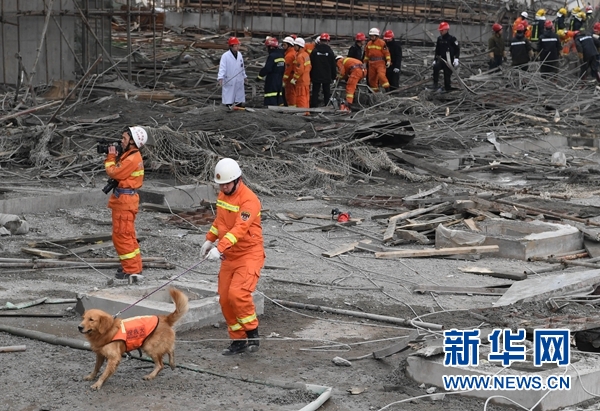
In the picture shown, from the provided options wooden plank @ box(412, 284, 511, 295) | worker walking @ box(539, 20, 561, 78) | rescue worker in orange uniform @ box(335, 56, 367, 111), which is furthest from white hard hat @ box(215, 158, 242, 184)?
worker walking @ box(539, 20, 561, 78)

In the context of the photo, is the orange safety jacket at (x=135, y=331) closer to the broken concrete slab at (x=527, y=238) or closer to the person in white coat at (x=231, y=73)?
the broken concrete slab at (x=527, y=238)

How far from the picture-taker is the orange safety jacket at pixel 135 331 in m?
7.56

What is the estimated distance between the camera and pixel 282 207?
16.0 meters

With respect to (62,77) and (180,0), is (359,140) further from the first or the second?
(180,0)

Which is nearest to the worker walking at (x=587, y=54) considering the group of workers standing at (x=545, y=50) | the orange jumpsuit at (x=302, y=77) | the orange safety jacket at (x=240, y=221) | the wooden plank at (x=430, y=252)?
the group of workers standing at (x=545, y=50)

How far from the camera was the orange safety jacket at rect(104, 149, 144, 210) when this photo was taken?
1104 cm

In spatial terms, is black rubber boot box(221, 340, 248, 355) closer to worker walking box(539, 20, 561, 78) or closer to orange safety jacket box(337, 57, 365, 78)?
orange safety jacket box(337, 57, 365, 78)

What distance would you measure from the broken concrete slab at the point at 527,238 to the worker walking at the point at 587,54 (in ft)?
48.5

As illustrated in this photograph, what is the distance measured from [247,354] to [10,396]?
205 centimetres

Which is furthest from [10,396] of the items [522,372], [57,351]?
[522,372]

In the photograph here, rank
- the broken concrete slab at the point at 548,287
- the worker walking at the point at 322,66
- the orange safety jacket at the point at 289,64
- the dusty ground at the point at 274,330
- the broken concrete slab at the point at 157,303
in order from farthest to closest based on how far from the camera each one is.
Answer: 1. the worker walking at the point at 322,66
2. the orange safety jacket at the point at 289,64
3. the broken concrete slab at the point at 548,287
4. the broken concrete slab at the point at 157,303
5. the dusty ground at the point at 274,330

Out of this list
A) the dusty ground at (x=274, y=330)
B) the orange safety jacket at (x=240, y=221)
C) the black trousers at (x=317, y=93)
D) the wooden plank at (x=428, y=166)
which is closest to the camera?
the dusty ground at (x=274, y=330)

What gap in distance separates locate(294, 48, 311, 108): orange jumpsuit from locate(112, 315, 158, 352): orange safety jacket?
15143 millimetres

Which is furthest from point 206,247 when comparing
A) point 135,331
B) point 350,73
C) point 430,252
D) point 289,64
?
point 350,73
